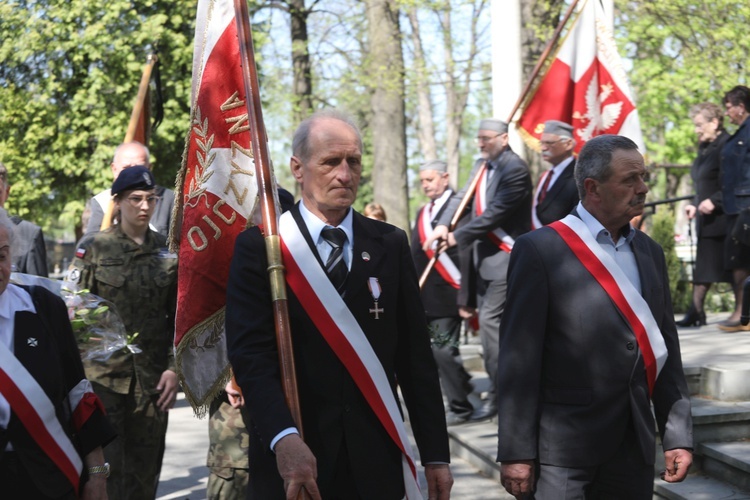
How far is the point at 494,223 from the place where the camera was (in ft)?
28.4

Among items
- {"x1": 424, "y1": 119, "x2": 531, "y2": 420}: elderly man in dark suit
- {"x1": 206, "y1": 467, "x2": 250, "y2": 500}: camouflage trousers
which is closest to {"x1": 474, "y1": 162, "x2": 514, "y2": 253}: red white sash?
{"x1": 424, "y1": 119, "x2": 531, "y2": 420}: elderly man in dark suit

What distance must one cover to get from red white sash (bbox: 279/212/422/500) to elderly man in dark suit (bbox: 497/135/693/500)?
2.04ft

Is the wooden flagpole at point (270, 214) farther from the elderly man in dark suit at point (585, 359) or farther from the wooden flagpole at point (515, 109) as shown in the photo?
the wooden flagpole at point (515, 109)

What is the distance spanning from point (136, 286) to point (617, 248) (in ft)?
9.53

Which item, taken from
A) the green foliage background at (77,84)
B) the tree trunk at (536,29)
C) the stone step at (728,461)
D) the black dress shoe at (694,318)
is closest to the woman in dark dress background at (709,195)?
the black dress shoe at (694,318)

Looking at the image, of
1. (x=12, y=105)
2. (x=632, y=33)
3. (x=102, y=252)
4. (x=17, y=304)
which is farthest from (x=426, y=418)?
(x=632, y=33)

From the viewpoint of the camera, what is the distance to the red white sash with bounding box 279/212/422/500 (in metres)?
3.68

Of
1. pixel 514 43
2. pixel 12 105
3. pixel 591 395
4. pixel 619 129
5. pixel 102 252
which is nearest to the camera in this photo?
pixel 591 395

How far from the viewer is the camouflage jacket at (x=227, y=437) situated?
551cm

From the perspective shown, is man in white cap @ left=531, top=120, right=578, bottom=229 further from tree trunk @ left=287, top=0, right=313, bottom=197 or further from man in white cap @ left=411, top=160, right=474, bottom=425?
tree trunk @ left=287, top=0, right=313, bottom=197

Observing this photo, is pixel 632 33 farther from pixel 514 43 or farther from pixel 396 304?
pixel 396 304

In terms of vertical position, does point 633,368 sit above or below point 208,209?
below

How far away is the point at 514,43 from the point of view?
1070 centimetres

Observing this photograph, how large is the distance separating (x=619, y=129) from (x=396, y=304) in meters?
5.92
